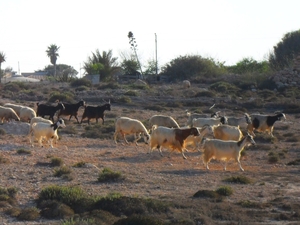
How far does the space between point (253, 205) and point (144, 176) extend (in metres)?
4.54

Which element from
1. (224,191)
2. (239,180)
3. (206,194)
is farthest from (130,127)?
(206,194)

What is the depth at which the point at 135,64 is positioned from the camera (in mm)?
83125

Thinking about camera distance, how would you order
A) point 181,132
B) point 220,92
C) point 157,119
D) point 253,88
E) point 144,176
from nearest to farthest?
point 144,176, point 181,132, point 157,119, point 220,92, point 253,88

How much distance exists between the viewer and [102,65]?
76.9 meters

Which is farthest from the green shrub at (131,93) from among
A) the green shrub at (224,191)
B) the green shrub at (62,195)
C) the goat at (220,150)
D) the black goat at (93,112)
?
the green shrub at (62,195)

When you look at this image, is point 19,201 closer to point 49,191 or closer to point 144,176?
point 49,191

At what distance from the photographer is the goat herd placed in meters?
22.3

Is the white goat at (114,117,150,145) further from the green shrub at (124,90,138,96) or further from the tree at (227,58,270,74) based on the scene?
the tree at (227,58,270,74)

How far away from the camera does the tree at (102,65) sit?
76.1 meters

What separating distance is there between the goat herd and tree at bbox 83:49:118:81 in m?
38.7

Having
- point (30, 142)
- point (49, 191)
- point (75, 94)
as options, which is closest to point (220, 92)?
point (75, 94)

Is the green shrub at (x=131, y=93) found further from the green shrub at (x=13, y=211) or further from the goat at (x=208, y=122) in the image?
the green shrub at (x=13, y=211)

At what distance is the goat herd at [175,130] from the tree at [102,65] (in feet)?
127

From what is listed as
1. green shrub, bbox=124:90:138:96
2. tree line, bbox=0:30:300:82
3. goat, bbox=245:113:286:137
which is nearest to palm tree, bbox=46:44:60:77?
tree line, bbox=0:30:300:82
